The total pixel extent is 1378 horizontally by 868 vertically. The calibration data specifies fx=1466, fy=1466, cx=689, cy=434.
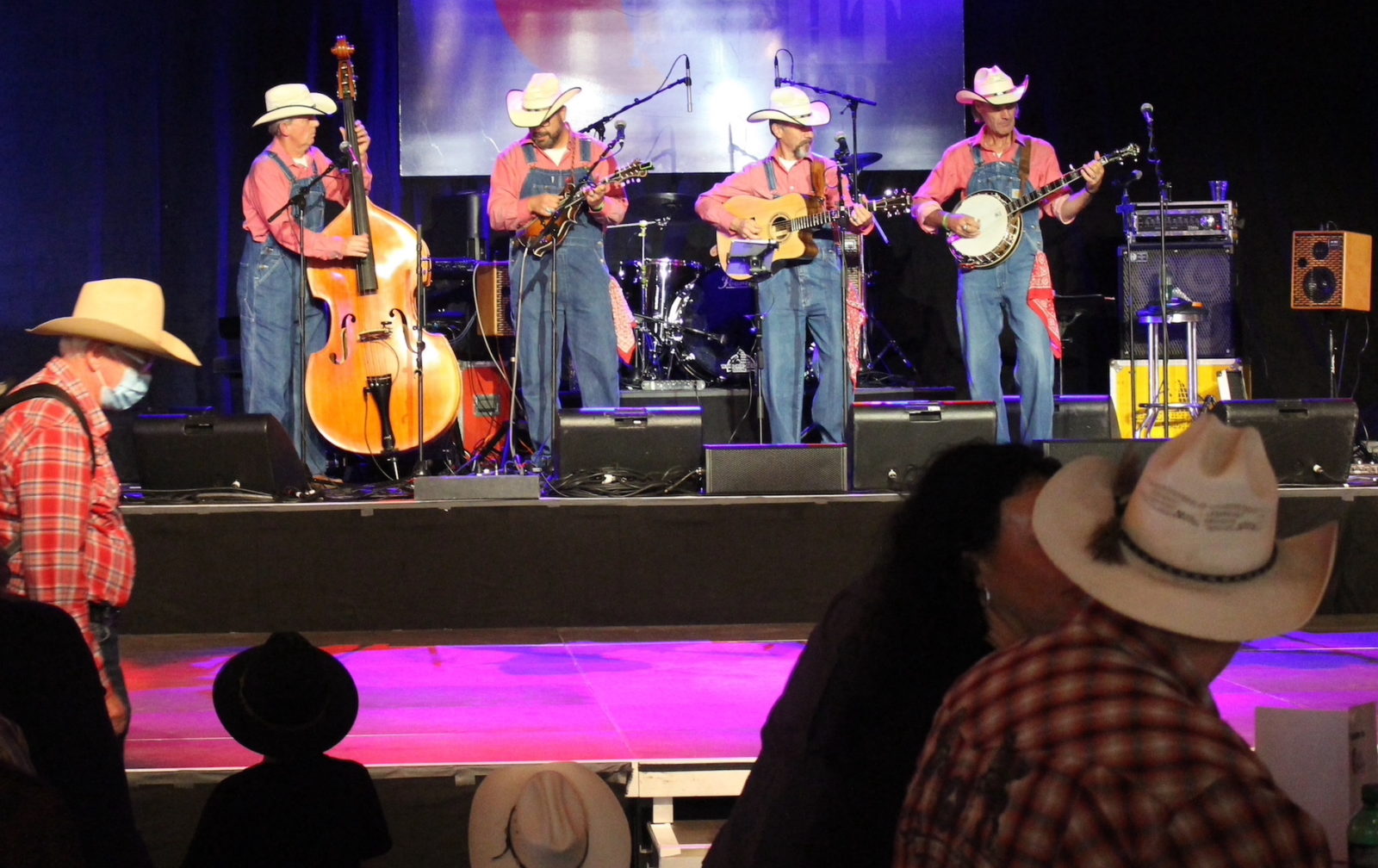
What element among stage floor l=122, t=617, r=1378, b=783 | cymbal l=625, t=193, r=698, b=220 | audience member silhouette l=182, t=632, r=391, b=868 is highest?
cymbal l=625, t=193, r=698, b=220

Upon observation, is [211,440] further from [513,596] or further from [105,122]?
[105,122]

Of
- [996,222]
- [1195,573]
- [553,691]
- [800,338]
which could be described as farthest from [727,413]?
[1195,573]

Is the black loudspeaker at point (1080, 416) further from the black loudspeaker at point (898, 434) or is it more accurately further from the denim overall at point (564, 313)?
the denim overall at point (564, 313)

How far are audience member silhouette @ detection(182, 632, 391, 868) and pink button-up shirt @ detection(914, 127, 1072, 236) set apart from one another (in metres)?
5.62

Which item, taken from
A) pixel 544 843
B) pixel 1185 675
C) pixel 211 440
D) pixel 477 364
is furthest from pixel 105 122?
pixel 1185 675

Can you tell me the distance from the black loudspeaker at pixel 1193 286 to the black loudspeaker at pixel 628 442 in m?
3.77

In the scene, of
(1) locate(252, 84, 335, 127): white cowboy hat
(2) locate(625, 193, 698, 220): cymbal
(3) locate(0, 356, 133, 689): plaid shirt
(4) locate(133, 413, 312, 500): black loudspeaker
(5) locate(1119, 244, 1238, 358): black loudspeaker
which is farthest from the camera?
(2) locate(625, 193, 698, 220): cymbal

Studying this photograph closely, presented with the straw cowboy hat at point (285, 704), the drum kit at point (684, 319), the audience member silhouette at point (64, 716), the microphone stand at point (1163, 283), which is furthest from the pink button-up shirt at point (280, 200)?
the audience member silhouette at point (64, 716)

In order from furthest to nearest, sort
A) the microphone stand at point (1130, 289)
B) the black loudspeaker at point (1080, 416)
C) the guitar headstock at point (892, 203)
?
1. the microphone stand at point (1130, 289)
2. the black loudspeaker at point (1080, 416)
3. the guitar headstock at point (892, 203)

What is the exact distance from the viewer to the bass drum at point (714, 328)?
9070mm

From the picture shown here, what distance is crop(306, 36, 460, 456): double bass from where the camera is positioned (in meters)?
7.08

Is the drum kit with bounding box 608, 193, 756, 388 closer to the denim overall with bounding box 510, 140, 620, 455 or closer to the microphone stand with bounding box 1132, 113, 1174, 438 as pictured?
the denim overall with bounding box 510, 140, 620, 455

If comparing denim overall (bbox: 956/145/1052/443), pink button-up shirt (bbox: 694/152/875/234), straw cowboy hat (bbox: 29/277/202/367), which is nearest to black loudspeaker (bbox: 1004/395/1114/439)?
denim overall (bbox: 956/145/1052/443)

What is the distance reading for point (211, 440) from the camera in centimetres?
619
